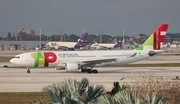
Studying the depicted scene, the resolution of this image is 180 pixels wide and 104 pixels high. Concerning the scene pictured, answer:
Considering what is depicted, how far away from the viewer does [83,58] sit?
175 feet

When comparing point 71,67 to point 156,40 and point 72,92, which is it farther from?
point 72,92

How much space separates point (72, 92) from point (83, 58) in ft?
138

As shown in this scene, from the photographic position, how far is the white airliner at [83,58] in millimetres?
51594

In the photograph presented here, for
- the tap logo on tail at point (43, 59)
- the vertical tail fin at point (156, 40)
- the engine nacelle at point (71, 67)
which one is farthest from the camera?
the vertical tail fin at point (156, 40)

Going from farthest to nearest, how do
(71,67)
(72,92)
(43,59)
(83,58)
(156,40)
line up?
(156,40) → (83,58) → (43,59) → (71,67) → (72,92)

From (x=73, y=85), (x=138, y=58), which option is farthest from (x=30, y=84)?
(x=73, y=85)

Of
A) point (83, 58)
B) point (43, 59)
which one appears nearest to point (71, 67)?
point (83, 58)

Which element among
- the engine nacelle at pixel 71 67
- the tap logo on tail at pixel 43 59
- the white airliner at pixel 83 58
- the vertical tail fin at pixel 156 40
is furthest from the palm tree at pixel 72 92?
the vertical tail fin at pixel 156 40

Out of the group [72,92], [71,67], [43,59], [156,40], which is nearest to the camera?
[72,92]

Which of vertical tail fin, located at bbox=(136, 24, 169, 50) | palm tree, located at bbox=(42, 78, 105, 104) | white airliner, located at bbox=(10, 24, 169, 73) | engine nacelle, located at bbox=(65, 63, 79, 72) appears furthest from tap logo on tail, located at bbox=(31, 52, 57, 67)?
palm tree, located at bbox=(42, 78, 105, 104)

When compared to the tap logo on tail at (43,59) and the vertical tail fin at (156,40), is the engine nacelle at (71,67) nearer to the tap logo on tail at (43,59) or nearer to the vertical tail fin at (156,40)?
the tap logo on tail at (43,59)

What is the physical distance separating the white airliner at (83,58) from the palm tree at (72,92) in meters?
39.4

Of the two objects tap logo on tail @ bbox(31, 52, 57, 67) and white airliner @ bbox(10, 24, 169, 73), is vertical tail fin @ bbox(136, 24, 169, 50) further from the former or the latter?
tap logo on tail @ bbox(31, 52, 57, 67)

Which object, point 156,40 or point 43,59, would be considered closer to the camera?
point 43,59
